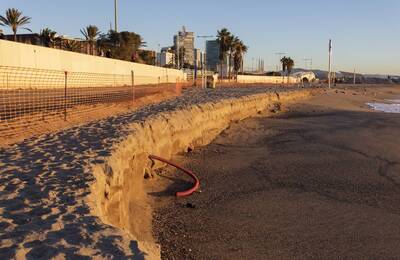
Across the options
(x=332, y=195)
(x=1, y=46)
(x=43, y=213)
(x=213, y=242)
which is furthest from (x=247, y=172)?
(x=1, y=46)

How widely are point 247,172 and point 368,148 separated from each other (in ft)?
14.5

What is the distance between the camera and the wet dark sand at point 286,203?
6102 mm

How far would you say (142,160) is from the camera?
871 centimetres

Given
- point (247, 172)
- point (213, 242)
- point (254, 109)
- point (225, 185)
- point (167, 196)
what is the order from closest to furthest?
1. point (213, 242)
2. point (167, 196)
3. point (225, 185)
4. point (247, 172)
5. point (254, 109)

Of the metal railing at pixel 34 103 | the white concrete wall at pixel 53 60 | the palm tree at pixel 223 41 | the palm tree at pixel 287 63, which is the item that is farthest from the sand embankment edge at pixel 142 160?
the palm tree at pixel 287 63

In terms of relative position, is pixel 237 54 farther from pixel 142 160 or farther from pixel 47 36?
pixel 142 160

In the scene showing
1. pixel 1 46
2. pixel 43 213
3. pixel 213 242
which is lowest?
pixel 213 242

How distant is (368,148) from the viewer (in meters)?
13.0

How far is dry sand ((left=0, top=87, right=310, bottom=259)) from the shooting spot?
360 cm

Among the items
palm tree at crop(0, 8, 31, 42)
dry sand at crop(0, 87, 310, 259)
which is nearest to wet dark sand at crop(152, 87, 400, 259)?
dry sand at crop(0, 87, 310, 259)

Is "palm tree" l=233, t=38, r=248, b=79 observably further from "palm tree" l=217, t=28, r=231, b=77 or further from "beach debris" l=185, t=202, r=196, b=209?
→ "beach debris" l=185, t=202, r=196, b=209

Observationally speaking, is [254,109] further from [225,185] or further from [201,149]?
[225,185]

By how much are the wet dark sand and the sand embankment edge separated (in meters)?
0.33

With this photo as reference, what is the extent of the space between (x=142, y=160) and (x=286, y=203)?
259 cm
